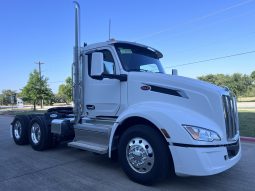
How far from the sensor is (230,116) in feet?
16.0

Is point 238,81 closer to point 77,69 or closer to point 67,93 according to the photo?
point 67,93

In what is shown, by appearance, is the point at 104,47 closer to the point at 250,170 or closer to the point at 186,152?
the point at 186,152

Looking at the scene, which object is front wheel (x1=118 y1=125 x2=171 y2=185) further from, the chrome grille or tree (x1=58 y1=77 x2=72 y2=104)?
tree (x1=58 y1=77 x2=72 y2=104)

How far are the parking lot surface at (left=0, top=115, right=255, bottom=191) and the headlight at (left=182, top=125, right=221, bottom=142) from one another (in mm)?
924

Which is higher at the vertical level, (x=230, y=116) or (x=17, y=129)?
(x=230, y=116)

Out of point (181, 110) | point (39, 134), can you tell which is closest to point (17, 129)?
point (39, 134)

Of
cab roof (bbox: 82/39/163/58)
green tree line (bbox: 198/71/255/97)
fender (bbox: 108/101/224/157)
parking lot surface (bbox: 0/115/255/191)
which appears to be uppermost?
green tree line (bbox: 198/71/255/97)

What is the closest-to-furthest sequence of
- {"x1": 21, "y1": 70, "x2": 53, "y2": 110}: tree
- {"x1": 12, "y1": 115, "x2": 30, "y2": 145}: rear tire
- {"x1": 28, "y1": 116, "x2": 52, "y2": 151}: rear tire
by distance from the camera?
{"x1": 28, "y1": 116, "x2": 52, "y2": 151}: rear tire < {"x1": 12, "y1": 115, "x2": 30, "y2": 145}: rear tire < {"x1": 21, "y1": 70, "x2": 53, "y2": 110}: tree

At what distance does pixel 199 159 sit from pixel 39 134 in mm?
4983

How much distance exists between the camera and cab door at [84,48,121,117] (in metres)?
5.88

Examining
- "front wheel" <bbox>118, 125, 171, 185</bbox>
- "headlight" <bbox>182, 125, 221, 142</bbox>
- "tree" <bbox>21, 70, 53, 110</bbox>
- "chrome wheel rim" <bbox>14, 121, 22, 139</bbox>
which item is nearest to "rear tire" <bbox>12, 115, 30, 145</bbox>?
"chrome wheel rim" <bbox>14, 121, 22, 139</bbox>

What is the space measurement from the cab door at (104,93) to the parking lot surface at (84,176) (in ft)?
3.75

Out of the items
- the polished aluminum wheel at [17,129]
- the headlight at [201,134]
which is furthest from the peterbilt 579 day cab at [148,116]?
the polished aluminum wheel at [17,129]

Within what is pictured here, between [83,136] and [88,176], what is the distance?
114 cm
